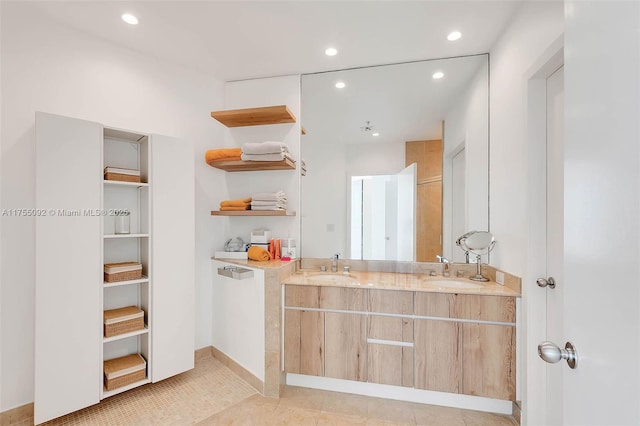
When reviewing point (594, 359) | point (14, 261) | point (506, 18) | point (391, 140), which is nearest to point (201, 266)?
point (14, 261)

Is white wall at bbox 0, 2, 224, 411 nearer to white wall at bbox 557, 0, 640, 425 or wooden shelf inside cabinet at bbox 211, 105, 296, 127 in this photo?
wooden shelf inside cabinet at bbox 211, 105, 296, 127

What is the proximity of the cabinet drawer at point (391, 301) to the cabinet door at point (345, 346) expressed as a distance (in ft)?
0.42

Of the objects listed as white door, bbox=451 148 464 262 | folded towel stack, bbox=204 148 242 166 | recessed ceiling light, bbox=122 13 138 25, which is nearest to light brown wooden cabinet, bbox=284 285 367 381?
white door, bbox=451 148 464 262

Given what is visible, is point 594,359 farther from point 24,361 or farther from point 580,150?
point 24,361

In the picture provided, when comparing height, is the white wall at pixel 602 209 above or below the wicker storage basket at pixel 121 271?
above

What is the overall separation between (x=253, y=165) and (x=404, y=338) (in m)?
1.82

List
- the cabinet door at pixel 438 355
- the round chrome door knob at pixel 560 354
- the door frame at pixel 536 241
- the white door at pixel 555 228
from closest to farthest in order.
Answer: the round chrome door knob at pixel 560 354, the white door at pixel 555 228, the door frame at pixel 536 241, the cabinet door at pixel 438 355

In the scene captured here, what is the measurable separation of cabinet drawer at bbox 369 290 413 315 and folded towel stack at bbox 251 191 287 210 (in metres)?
1.08

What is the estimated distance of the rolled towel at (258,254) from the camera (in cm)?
253

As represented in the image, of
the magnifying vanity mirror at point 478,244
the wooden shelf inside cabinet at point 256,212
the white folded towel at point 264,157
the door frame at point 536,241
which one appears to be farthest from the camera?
the wooden shelf inside cabinet at point 256,212

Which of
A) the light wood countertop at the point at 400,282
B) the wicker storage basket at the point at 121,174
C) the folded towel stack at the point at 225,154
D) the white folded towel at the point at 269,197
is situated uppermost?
the folded towel stack at the point at 225,154

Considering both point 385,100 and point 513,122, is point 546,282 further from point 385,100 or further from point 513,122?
point 385,100

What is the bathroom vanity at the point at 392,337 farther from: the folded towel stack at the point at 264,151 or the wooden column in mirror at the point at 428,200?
the folded towel stack at the point at 264,151

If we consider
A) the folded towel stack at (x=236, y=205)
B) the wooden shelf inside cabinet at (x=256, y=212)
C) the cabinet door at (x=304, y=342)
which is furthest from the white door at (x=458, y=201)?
the folded towel stack at (x=236, y=205)
